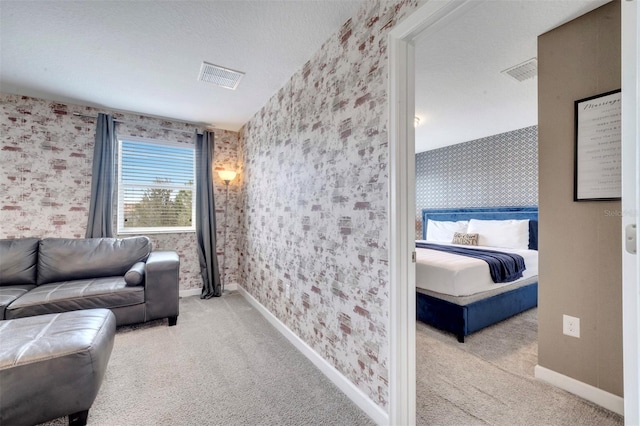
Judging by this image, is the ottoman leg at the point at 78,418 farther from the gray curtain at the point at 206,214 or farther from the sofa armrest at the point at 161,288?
the gray curtain at the point at 206,214

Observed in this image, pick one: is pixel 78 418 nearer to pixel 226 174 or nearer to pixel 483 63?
pixel 226 174

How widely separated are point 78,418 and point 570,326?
296 centimetres

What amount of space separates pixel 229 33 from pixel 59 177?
2799mm

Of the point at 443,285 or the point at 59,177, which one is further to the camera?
the point at 59,177

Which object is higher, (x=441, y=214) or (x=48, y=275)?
(x=441, y=214)

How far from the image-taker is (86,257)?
9.56ft

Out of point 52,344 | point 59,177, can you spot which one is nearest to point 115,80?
point 59,177

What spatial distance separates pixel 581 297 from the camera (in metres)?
1.75

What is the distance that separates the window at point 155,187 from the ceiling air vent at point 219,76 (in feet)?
5.07

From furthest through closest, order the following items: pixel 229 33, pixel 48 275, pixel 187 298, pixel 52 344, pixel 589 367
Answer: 1. pixel 187 298
2. pixel 48 275
3. pixel 229 33
4. pixel 589 367
5. pixel 52 344

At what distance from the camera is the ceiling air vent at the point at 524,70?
2.32m

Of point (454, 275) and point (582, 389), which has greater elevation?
point (454, 275)

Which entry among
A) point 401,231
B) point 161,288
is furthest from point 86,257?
point 401,231

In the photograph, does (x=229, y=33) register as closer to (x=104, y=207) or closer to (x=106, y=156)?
(x=106, y=156)
